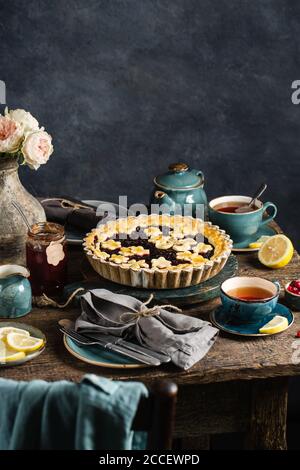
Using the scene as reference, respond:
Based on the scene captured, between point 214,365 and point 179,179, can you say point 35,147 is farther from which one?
point 214,365

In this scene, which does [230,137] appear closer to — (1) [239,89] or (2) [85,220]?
(1) [239,89]

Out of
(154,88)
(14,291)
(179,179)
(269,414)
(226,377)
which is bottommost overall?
(269,414)

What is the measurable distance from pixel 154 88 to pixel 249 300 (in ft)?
4.09

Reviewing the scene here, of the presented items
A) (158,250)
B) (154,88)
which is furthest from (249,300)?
(154,88)

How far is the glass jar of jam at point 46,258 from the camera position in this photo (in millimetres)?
2076

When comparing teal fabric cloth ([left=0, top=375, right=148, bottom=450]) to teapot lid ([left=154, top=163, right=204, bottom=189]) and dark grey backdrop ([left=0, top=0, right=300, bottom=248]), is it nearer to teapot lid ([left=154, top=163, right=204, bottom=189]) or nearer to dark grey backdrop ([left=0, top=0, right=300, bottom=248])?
teapot lid ([left=154, top=163, right=204, bottom=189])

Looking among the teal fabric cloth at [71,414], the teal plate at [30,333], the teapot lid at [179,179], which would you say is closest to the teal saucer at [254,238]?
the teapot lid at [179,179]

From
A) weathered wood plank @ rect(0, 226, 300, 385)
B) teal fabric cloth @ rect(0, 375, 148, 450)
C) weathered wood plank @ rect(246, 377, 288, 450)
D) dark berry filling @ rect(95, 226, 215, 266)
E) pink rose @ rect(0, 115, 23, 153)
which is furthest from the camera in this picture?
dark berry filling @ rect(95, 226, 215, 266)

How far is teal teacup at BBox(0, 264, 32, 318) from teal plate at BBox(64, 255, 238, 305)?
0.42 feet

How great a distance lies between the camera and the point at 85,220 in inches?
95.2

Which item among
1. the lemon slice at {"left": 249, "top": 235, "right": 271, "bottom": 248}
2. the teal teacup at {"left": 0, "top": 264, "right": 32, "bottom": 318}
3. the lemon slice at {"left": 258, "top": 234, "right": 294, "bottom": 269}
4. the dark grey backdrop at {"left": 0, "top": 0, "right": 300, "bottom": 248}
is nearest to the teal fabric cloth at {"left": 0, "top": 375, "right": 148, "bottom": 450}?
the teal teacup at {"left": 0, "top": 264, "right": 32, "bottom": 318}

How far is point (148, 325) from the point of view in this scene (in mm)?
1868

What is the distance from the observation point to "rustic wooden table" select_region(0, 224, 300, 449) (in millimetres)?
1786

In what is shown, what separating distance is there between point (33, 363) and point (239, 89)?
5.06ft
